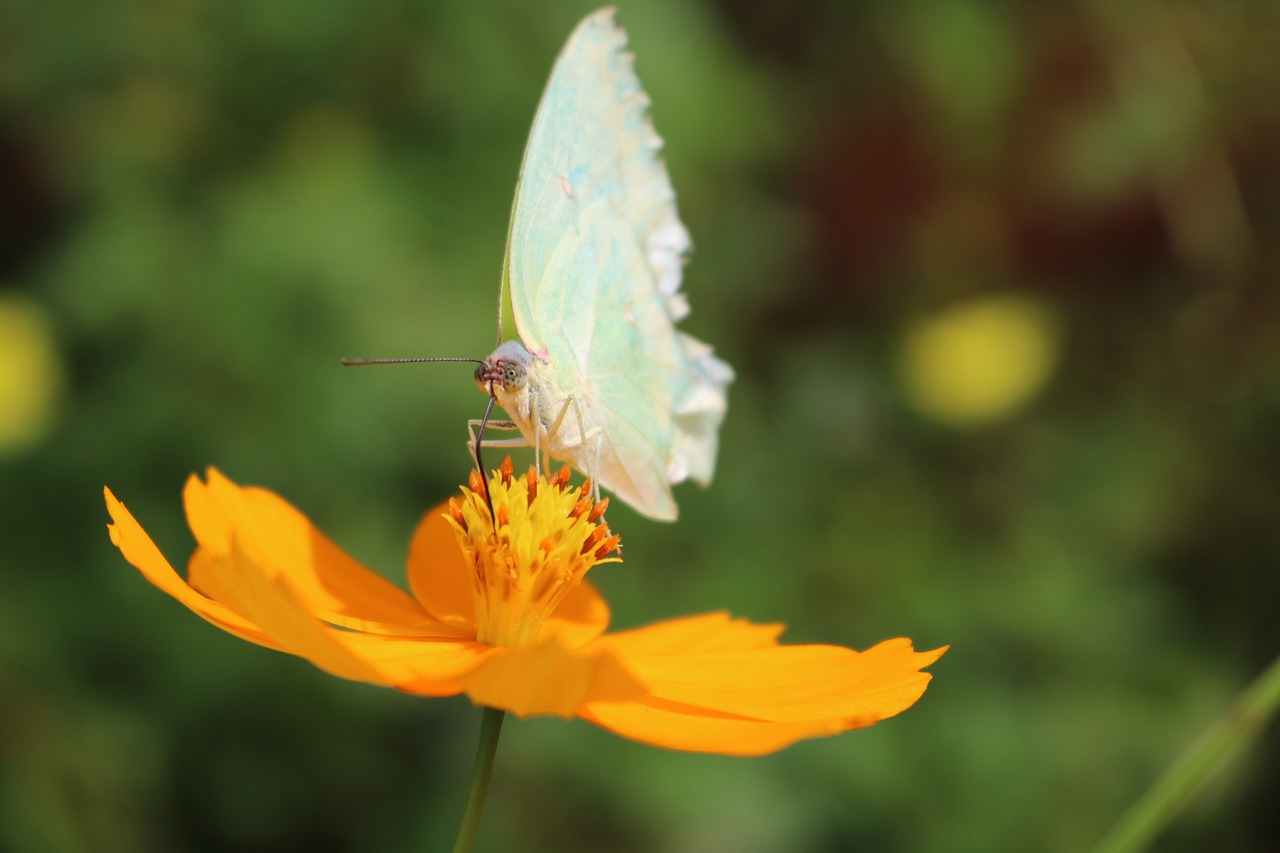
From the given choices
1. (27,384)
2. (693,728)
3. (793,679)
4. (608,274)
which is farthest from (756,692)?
(27,384)

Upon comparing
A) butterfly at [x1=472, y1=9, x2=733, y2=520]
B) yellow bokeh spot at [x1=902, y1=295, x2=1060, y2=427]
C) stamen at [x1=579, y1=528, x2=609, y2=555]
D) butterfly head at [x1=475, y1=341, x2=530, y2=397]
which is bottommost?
stamen at [x1=579, y1=528, x2=609, y2=555]

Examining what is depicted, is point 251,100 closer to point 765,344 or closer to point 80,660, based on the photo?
point 80,660

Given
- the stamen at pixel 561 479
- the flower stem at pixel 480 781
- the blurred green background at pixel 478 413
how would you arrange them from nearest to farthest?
1. the flower stem at pixel 480 781
2. the stamen at pixel 561 479
3. the blurred green background at pixel 478 413

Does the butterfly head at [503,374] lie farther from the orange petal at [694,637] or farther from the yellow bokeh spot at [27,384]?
the yellow bokeh spot at [27,384]

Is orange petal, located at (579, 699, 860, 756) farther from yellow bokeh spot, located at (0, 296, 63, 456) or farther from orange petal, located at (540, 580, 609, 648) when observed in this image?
yellow bokeh spot, located at (0, 296, 63, 456)

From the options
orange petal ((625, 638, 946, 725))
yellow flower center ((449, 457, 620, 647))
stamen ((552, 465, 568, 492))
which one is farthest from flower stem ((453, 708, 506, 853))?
stamen ((552, 465, 568, 492))

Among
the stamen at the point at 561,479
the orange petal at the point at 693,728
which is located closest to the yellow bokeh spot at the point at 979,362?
the stamen at the point at 561,479
